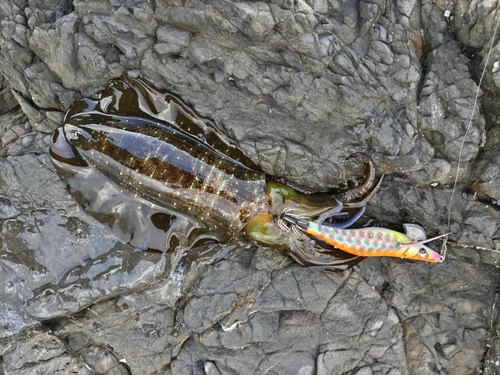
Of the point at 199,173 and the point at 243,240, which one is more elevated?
the point at 199,173

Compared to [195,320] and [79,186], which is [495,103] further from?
[79,186]

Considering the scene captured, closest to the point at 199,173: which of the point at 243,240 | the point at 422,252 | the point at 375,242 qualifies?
the point at 243,240

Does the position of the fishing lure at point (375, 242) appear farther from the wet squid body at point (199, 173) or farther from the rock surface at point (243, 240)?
the rock surface at point (243, 240)

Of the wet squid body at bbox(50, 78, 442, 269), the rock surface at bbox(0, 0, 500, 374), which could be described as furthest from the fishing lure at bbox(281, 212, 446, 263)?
the rock surface at bbox(0, 0, 500, 374)

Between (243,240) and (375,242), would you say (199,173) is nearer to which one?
(243,240)

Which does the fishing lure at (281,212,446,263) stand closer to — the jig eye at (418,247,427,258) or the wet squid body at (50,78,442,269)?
the jig eye at (418,247,427,258)

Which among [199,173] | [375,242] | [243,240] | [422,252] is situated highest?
[422,252]

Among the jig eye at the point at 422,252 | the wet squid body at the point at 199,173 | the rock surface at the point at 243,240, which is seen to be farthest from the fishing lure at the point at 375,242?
the rock surface at the point at 243,240
